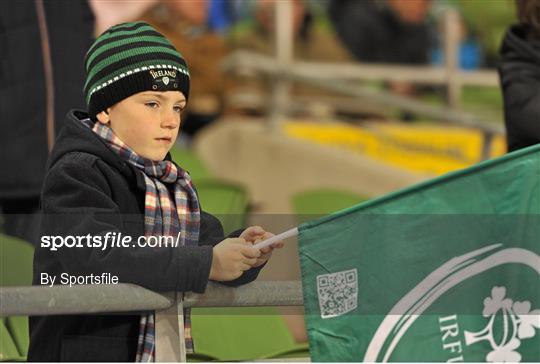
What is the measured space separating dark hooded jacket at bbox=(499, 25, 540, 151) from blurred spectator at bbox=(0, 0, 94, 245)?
1158mm

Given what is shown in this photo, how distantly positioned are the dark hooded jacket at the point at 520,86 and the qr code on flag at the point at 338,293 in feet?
4.16

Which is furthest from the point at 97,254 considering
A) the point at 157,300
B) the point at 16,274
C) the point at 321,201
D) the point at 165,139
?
the point at 321,201

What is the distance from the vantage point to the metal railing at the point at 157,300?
6.89ft

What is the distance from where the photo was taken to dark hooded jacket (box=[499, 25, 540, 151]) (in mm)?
3334

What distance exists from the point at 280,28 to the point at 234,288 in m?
5.04

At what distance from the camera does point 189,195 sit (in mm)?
2393

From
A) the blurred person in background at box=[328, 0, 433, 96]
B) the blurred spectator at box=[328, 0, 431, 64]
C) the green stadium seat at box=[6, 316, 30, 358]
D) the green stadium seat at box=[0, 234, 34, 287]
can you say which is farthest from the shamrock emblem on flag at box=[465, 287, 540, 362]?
the blurred spectator at box=[328, 0, 431, 64]

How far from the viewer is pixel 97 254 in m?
2.22

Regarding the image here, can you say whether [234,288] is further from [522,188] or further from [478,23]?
[478,23]

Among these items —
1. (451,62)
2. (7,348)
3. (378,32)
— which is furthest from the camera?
(378,32)

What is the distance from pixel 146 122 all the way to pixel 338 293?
1.57ft

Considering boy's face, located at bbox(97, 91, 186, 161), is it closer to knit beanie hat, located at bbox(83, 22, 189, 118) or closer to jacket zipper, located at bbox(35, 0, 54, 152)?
knit beanie hat, located at bbox(83, 22, 189, 118)

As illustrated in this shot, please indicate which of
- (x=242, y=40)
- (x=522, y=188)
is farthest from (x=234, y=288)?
(x=242, y=40)

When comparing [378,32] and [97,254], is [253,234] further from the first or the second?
[378,32]
